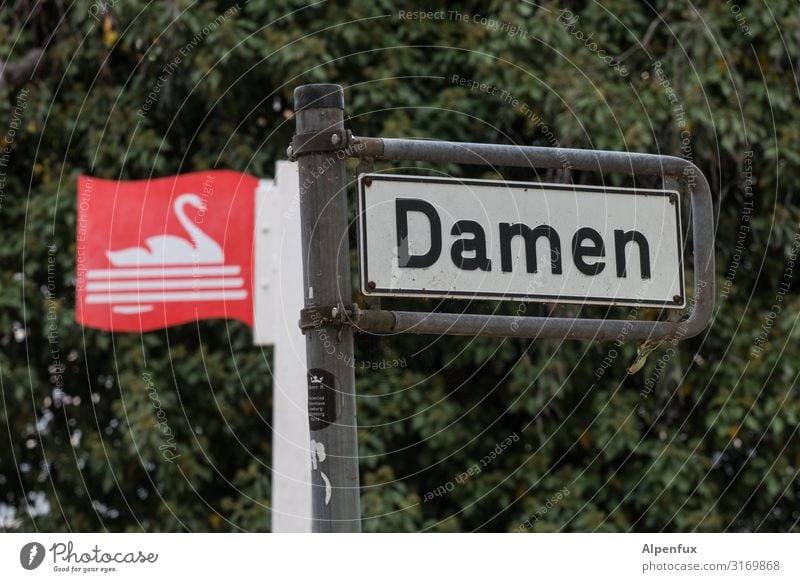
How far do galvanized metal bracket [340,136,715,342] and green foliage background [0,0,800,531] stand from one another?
3068 millimetres

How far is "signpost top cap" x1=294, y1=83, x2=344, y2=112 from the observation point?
222 cm

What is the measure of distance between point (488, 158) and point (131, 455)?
3932 millimetres

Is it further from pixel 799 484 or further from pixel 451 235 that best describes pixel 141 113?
pixel 451 235

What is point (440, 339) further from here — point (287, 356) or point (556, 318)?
point (556, 318)

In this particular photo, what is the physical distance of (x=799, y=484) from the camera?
5918 mm

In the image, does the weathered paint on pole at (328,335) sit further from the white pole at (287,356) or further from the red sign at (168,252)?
the red sign at (168,252)

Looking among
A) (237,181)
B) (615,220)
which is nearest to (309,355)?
(615,220)

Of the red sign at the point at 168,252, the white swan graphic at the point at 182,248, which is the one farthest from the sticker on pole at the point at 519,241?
the white swan graphic at the point at 182,248

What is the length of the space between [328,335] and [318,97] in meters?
0.41

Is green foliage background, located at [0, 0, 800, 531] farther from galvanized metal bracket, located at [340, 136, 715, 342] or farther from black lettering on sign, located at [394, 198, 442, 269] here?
black lettering on sign, located at [394, 198, 442, 269]

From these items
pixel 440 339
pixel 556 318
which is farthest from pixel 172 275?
pixel 556 318

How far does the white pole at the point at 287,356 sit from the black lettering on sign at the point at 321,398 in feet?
7.86

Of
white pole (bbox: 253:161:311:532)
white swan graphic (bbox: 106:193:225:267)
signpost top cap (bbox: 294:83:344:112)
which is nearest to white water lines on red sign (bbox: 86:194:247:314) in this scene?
white swan graphic (bbox: 106:193:225:267)

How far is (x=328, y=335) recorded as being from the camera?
7.02 ft
